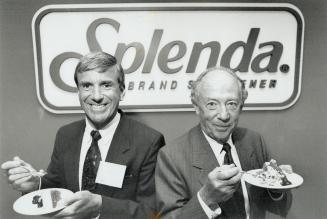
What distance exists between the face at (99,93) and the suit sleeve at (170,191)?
293 millimetres

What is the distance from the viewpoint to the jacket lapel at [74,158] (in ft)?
5.23

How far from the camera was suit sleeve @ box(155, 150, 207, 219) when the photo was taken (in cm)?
144

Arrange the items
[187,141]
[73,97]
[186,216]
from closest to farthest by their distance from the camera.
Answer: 1. [186,216]
2. [187,141]
3. [73,97]

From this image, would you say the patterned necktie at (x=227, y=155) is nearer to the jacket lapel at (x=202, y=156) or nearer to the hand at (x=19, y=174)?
the jacket lapel at (x=202, y=156)

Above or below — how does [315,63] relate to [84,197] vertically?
above

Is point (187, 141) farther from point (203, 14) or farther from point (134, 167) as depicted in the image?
point (203, 14)

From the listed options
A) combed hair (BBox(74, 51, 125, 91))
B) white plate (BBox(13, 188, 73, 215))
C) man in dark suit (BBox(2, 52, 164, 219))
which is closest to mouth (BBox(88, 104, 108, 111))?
man in dark suit (BBox(2, 52, 164, 219))

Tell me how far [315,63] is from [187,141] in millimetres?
683

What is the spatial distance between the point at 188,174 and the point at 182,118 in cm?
29

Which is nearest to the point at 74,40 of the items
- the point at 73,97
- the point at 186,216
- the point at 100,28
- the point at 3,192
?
the point at 100,28

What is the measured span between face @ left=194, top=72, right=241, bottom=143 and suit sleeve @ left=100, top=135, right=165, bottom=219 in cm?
28

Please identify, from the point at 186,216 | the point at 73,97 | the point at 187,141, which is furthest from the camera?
the point at 73,97

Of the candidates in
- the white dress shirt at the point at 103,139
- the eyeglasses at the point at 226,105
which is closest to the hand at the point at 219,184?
the eyeglasses at the point at 226,105

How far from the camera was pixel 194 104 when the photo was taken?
5.03 feet
